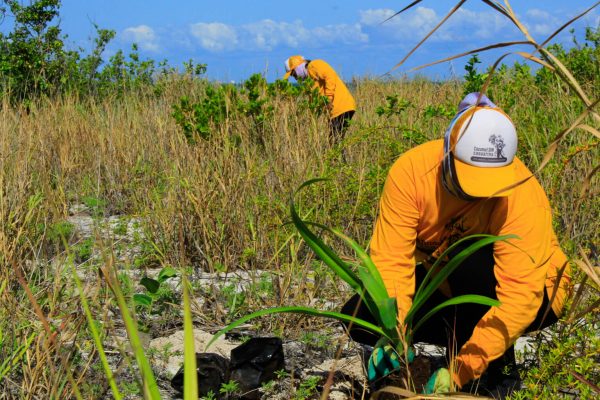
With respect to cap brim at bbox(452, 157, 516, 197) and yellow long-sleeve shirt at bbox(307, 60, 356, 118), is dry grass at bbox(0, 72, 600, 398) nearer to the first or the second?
cap brim at bbox(452, 157, 516, 197)

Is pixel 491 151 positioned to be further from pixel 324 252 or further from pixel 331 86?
pixel 331 86

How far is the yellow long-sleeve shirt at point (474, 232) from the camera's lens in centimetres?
242

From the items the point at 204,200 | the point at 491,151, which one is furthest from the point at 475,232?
the point at 204,200

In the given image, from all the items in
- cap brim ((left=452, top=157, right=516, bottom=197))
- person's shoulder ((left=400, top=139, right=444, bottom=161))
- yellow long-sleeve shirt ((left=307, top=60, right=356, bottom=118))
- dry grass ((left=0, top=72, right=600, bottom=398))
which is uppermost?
yellow long-sleeve shirt ((left=307, top=60, right=356, bottom=118))

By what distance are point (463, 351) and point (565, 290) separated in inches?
15.9

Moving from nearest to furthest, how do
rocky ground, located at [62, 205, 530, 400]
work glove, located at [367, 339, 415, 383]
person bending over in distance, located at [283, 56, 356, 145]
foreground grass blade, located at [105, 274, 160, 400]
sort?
1. foreground grass blade, located at [105, 274, 160, 400]
2. work glove, located at [367, 339, 415, 383]
3. rocky ground, located at [62, 205, 530, 400]
4. person bending over in distance, located at [283, 56, 356, 145]

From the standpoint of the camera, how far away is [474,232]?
266cm

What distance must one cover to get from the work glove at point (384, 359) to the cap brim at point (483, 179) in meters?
0.55

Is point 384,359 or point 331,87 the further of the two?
point 331,87

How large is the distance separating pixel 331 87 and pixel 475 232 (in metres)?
4.60

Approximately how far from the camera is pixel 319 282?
140 inches

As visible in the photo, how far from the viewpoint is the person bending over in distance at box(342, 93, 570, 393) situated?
2.28 meters

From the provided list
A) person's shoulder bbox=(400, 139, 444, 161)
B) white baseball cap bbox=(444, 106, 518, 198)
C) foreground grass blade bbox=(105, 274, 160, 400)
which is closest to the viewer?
foreground grass blade bbox=(105, 274, 160, 400)

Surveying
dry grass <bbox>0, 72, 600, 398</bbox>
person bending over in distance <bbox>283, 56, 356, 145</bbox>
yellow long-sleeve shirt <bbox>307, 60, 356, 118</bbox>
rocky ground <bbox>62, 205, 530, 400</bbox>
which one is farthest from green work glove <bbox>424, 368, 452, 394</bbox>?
yellow long-sleeve shirt <bbox>307, 60, 356, 118</bbox>
